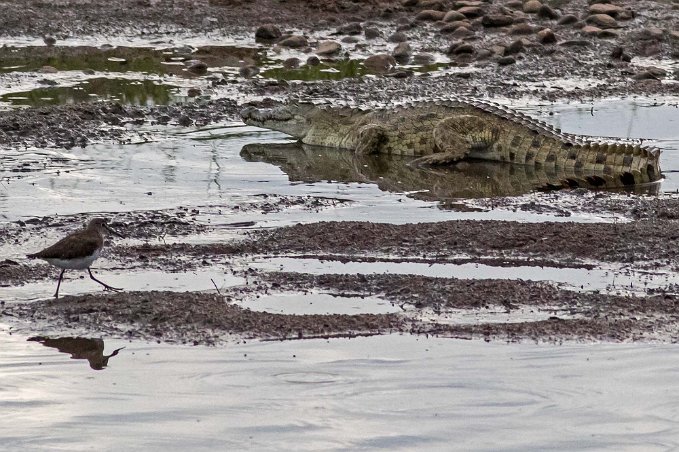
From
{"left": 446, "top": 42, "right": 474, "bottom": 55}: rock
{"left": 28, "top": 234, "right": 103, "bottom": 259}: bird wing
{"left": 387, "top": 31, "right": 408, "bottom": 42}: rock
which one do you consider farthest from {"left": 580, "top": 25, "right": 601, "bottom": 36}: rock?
{"left": 28, "top": 234, "right": 103, "bottom": 259}: bird wing

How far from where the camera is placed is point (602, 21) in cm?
1966

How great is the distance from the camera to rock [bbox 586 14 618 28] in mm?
19578

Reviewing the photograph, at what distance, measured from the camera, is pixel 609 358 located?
6.66 m

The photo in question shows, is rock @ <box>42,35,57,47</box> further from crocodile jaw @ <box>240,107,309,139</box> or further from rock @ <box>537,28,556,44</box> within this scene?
rock @ <box>537,28,556,44</box>

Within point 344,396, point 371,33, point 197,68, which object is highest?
point 371,33

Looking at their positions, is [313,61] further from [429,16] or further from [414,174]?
[414,174]

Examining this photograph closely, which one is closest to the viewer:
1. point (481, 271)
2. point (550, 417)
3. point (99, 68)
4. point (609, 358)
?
point (550, 417)

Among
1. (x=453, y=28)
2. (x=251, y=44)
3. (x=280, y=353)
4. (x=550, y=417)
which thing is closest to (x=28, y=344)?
(x=280, y=353)

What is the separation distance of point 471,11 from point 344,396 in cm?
1458

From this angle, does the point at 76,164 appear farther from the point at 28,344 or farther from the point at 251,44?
the point at 251,44

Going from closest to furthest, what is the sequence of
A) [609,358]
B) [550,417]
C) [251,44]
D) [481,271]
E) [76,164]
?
[550,417] → [609,358] → [481,271] → [76,164] → [251,44]

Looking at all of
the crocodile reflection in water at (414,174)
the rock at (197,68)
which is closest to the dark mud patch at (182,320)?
the crocodile reflection in water at (414,174)

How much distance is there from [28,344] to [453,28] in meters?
13.5

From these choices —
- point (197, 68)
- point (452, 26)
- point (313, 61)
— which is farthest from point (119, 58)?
point (452, 26)
